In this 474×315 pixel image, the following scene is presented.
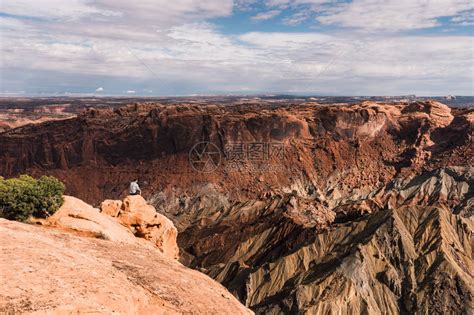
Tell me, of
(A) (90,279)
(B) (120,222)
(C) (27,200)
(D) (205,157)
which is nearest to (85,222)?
(C) (27,200)

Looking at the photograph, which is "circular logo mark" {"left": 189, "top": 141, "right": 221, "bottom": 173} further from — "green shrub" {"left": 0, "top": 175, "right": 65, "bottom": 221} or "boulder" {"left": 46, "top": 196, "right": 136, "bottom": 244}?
"green shrub" {"left": 0, "top": 175, "right": 65, "bottom": 221}

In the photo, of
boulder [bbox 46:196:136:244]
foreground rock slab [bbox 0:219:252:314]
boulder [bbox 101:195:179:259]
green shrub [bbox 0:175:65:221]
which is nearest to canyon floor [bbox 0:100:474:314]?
boulder [bbox 101:195:179:259]

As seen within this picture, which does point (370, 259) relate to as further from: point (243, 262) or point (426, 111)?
point (426, 111)

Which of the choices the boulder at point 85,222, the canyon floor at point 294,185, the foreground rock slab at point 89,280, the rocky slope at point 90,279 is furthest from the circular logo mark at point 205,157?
the foreground rock slab at point 89,280

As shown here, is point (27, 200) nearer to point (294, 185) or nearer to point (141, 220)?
point (141, 220)

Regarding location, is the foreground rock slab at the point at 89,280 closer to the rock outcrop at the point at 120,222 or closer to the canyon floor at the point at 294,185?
the rock outcrop at the point at 120,222

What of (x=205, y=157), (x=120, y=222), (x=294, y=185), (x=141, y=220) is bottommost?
(x=294, y=185)
